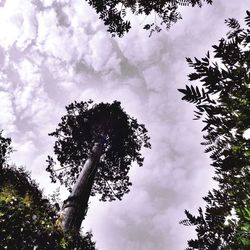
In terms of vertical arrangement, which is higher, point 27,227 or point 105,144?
point 105,144

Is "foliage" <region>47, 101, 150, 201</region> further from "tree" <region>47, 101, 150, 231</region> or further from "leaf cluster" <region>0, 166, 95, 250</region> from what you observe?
"leaf cluster" <region>0, 166, 95, 250</region>

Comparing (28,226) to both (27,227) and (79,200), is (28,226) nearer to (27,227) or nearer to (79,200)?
(27,227)

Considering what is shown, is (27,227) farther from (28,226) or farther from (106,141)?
(106,141)

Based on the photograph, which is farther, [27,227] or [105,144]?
[105,144]

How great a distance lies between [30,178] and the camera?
1278 centimetres

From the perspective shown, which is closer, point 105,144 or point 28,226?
point 28,226

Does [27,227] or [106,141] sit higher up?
[106,141]

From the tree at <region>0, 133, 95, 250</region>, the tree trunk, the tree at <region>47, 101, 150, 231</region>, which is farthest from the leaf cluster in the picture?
the tree at <region>47, 101, 150, 231</region>

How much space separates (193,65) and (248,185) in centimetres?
121

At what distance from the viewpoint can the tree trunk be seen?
9.05 meters

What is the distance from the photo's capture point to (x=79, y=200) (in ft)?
33.2

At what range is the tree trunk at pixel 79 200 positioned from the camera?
A: 9.05 metres

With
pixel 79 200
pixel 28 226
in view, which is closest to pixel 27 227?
pixel 28 226

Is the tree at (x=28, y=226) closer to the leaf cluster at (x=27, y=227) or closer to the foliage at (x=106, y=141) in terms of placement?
the leaf cluster at (x=27, y=227)
